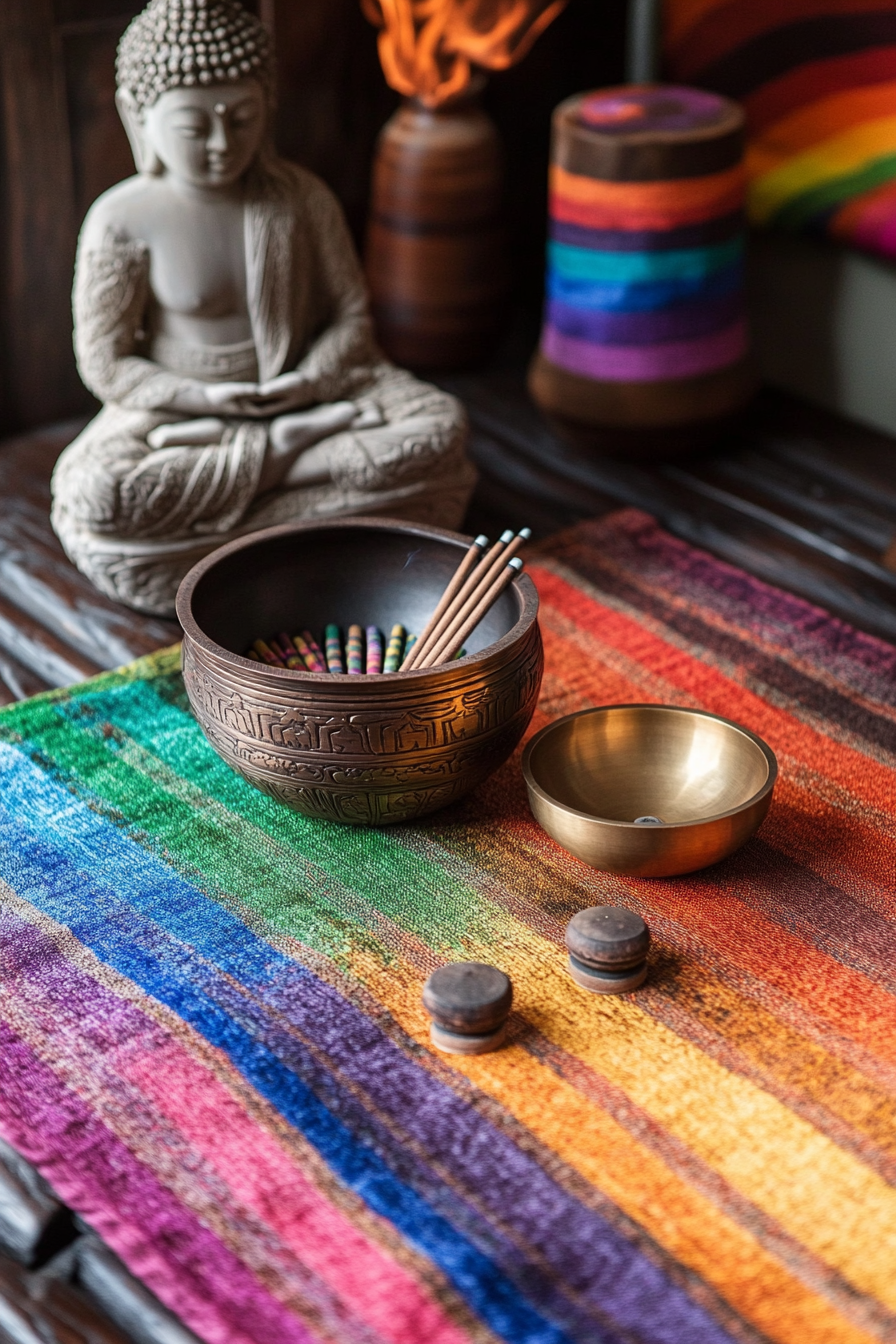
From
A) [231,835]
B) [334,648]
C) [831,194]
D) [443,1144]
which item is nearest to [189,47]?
[334,648]

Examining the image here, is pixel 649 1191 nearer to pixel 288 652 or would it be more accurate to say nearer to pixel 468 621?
pixel 468 621

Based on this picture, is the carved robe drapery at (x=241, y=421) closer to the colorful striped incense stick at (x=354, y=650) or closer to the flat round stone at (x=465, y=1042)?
the colorful striped incense stick at (x=354, y=650)

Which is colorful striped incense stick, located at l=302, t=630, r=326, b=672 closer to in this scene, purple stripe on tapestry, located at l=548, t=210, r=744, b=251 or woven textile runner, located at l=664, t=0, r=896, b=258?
purple stripe on tapestry, located at l=548, t=210, r=744, b=251

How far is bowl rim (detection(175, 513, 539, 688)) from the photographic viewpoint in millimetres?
1694

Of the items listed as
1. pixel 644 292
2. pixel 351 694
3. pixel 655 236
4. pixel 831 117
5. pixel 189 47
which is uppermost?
pixel 189 47

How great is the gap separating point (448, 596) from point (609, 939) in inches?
19.4

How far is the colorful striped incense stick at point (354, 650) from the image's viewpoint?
196 cm

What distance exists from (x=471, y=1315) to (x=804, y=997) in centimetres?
54

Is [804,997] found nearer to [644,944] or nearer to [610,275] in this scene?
[644,944]

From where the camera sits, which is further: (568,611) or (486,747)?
(568,611)

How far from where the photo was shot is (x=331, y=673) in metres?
1.75

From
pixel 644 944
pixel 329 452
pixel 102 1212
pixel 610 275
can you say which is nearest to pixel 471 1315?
pixel 102 1212

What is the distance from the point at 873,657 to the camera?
2.32 m

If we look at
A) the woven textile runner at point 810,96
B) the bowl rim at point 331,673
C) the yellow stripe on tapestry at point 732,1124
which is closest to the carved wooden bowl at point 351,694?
the bowl rim at point 331,673
